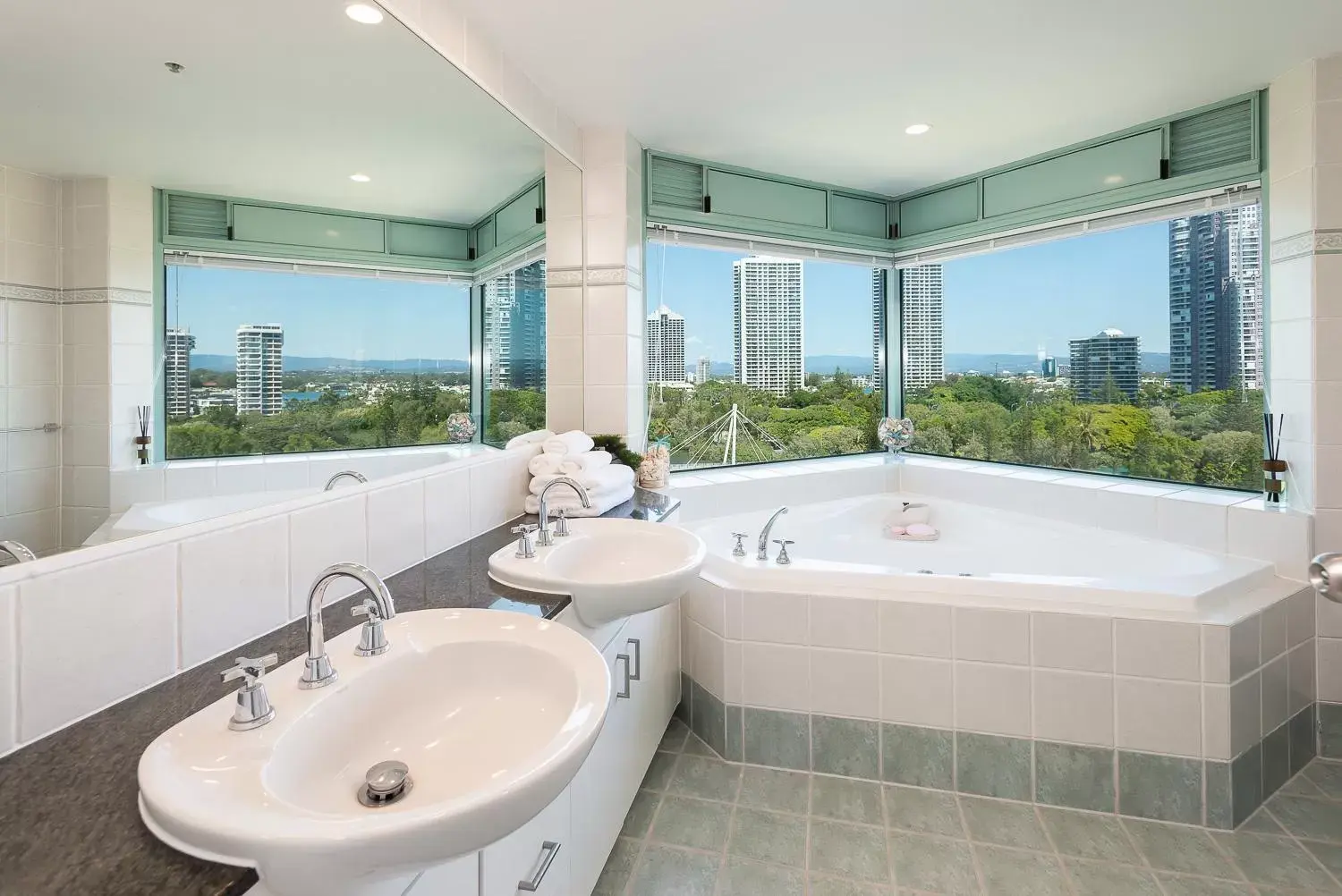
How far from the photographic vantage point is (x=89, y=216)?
0.91 metres

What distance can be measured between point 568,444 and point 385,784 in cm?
165

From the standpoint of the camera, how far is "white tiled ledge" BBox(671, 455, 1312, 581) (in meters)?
2.31

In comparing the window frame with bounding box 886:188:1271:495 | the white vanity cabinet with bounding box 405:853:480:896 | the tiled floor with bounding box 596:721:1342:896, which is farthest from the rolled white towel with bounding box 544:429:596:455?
the window frame with bounding box 886:188:1271:495

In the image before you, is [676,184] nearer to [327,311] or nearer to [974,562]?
[327,311]

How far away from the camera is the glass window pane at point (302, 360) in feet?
3.61

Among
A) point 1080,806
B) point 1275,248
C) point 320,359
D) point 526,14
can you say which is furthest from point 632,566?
point 1275,248

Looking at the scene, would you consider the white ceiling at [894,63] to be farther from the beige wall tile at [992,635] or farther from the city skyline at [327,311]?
the beige wall tile at [992,635]

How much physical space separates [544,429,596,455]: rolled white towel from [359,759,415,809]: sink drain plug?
1.56 metres

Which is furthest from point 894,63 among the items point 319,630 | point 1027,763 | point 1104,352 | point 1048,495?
point 319,630

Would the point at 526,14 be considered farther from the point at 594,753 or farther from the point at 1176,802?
the point at 1176,802

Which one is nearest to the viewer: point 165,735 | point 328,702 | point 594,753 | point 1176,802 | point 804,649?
point 165,735

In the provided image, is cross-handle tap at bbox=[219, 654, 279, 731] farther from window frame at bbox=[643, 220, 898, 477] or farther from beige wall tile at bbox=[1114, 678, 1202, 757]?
window frame at bbox=[643, 220, 898, 477]

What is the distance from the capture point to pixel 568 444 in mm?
2381

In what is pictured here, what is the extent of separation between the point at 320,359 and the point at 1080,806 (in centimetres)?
241
